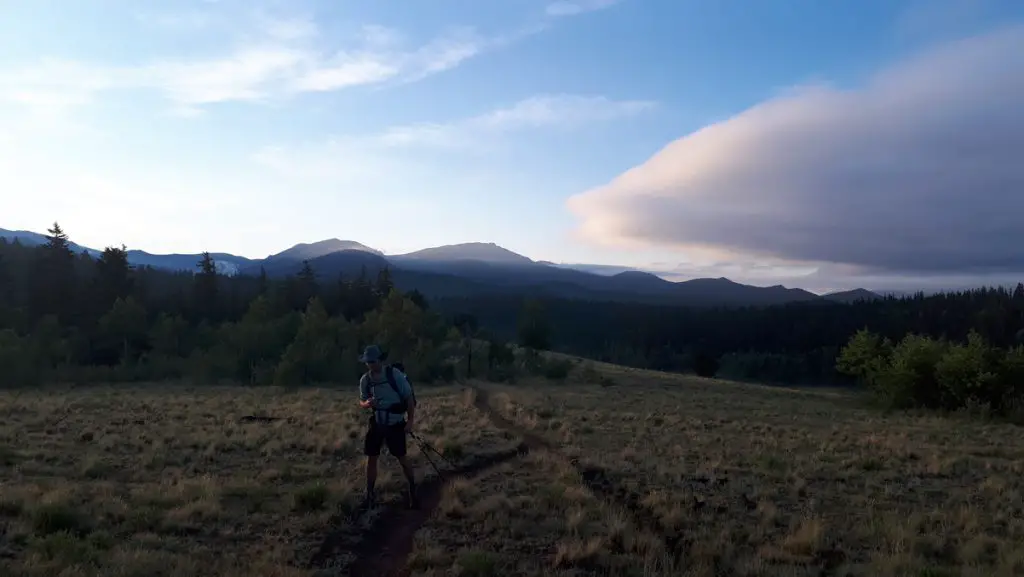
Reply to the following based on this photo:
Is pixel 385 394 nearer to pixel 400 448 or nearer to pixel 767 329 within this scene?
pixel 400 448

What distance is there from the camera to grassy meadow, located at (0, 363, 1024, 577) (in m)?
7.70

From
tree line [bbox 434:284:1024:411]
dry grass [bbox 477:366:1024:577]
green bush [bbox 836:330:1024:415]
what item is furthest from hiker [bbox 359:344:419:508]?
tree line [bbox 434:284:1024:411]

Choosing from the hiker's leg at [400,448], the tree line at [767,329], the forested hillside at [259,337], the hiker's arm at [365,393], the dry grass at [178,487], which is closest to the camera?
the dry grass at [178,487]

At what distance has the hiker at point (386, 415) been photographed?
10234mm

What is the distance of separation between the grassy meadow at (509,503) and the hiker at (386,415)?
61 cm

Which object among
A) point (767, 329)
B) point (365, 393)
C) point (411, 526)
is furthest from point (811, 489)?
point (767, 329)

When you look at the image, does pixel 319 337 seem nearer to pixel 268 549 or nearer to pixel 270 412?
pixel 270 412

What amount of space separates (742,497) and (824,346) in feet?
428

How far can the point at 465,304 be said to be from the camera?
180500mm

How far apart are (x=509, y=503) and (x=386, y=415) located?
2.31 m

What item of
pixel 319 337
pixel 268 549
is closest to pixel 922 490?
pixel 268 549

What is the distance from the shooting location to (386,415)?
1027 cm

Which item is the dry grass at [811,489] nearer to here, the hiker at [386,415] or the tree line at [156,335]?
the hiker at [386,415]

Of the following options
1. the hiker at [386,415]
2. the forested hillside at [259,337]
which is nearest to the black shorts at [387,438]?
the hiker at [386,415]
